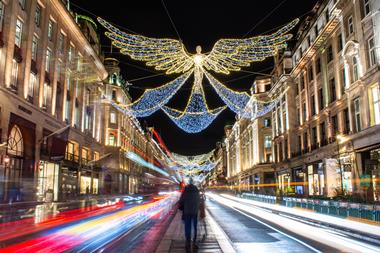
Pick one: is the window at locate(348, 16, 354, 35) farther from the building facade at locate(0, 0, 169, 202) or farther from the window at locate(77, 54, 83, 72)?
the window at locate(77, 54, 83, 72)

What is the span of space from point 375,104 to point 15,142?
90.3 ft

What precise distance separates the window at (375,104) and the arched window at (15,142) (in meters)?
27.0

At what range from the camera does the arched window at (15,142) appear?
2996 centimetres

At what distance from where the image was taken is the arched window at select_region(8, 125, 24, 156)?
1180 inches

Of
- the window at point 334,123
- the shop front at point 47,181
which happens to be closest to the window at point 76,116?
the shop front at point 47,181

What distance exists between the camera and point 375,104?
27.2 m

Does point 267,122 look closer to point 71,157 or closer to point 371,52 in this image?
point 71,157

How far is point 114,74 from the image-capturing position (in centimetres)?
7194

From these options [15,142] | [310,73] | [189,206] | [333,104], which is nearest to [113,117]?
[310,73]

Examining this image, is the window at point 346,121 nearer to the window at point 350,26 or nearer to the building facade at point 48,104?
the window at point 350,26

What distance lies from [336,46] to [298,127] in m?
15.5

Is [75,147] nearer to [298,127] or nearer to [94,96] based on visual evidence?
[94,96]

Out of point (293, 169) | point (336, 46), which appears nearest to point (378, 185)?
point (336, 46)

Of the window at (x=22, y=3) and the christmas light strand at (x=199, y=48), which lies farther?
the window at (x=22, y=3)
